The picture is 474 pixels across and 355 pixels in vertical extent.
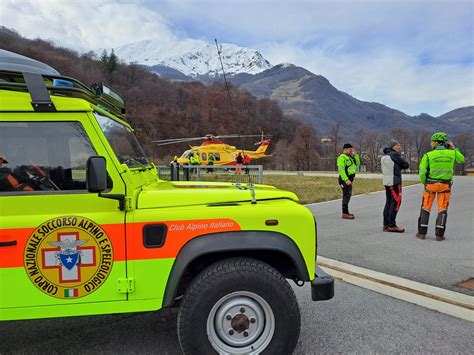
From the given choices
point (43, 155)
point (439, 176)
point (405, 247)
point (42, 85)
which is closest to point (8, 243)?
point (43, 155)

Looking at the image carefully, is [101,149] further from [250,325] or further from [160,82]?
[160,82]

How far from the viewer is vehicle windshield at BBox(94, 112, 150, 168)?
9.58ft

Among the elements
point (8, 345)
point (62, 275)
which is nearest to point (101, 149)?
point (62, 275)

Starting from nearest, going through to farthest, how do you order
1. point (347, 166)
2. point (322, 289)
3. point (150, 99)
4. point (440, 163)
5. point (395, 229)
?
point (322, 289) < point (440, 163) < point (395, 229) < point (347, 166) < point (150, 99)

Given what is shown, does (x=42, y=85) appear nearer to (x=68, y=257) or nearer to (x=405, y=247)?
(x=68, y=257)

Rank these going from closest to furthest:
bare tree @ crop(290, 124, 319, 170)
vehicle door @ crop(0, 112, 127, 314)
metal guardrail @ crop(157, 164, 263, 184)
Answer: vehicle door @ crop(0, 112, 127, 314) < metal guardrail @ crop(157, 164, 263, 184) < bare tree @ crop(290, 124, 319, 170)

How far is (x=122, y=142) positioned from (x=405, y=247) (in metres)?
5.10

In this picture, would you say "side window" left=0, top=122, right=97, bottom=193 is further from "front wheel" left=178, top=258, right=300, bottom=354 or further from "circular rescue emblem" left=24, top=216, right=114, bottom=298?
"front wheel" left=178, top=258, right=300, bottom=354

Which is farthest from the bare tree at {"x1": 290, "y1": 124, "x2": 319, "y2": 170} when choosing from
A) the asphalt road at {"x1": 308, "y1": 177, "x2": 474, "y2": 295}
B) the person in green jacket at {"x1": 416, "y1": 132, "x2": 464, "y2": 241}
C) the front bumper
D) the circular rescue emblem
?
the circular rescue emblem

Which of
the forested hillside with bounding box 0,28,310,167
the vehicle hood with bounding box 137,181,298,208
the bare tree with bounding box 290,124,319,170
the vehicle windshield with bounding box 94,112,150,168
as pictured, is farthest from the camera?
the bare tree with bounding box 290,124,319,170

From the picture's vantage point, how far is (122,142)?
3.26 m

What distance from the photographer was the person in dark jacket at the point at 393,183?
7.43 metres

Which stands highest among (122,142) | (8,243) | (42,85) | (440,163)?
(42,85)

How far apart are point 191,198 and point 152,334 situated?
1444mm
